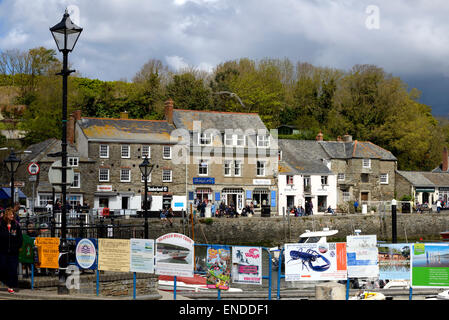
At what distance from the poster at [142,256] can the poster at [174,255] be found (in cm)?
18

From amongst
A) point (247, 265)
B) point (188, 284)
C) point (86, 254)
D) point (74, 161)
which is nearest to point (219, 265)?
point (247, 265)

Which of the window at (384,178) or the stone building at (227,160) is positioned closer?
the stone building at (227,160)

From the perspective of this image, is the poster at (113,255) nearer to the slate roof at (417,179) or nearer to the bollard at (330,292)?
the bollard at (330,292)

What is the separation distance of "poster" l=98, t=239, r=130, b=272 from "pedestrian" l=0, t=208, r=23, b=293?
7.02 feet

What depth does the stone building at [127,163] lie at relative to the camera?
4888 centimetres

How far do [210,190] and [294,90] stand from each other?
33888 mm

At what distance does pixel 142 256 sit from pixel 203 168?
38632mm

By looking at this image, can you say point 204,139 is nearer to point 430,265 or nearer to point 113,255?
point 113,255

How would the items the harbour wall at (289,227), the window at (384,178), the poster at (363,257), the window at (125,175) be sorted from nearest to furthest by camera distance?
the poster at (363,257) → the harbour wall at (289,227) → the window at (125,175) → the window at (384,178)

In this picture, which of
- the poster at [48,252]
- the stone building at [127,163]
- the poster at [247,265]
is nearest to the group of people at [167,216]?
the stone building at [127,163]

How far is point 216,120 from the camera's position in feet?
182

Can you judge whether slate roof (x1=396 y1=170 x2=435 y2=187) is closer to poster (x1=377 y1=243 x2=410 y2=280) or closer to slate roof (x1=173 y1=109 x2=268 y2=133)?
slate roof (x1=173 y1=109 x2=268 y2=133)

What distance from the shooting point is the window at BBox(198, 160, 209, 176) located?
173 feet
